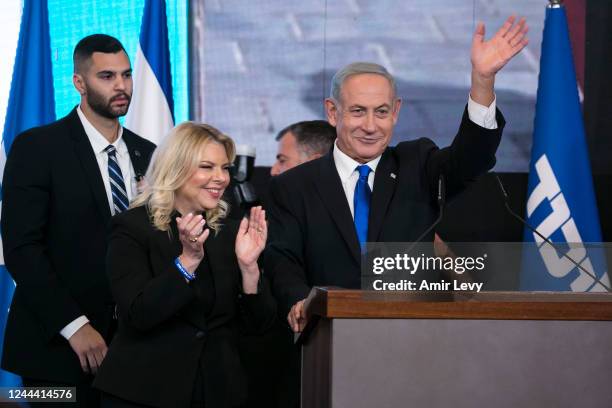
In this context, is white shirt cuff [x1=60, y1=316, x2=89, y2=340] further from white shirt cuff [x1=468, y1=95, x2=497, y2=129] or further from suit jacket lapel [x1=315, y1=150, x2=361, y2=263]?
white shirt cuff [x1=468, y1=95, x2=497, y2=129]

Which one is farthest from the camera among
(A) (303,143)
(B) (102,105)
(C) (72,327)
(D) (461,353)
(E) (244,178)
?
(A) (303,143)

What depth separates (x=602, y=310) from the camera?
78.5 inches

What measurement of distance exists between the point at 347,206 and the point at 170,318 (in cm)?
66

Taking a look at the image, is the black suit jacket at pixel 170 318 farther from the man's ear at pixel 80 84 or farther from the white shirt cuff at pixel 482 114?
the man's ear at pixel 80 84

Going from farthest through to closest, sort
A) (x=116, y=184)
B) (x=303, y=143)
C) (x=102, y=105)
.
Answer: (x=303, y=143)
(x=102, y=105)
(x=116, y=184)

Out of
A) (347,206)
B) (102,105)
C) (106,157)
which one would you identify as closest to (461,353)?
(347,206)

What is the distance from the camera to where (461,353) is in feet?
6.46

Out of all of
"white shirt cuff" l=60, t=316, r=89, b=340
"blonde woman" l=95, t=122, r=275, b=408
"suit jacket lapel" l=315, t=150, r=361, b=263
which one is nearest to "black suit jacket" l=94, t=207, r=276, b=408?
"blonde woman" l=95, t=122, r=275, b=408

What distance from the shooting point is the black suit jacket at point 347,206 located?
9.39 feet

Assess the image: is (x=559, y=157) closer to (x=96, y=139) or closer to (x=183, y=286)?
(x=96, y=139)

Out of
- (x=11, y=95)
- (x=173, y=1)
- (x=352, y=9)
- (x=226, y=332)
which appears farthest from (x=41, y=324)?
(x=352, y=9)

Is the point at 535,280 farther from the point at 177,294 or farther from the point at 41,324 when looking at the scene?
the point at 41,324

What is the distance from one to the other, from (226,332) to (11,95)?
7.65 ft

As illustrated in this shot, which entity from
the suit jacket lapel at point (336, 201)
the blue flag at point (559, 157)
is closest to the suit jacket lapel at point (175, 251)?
the suit jacket lapel at point (336, 201)
